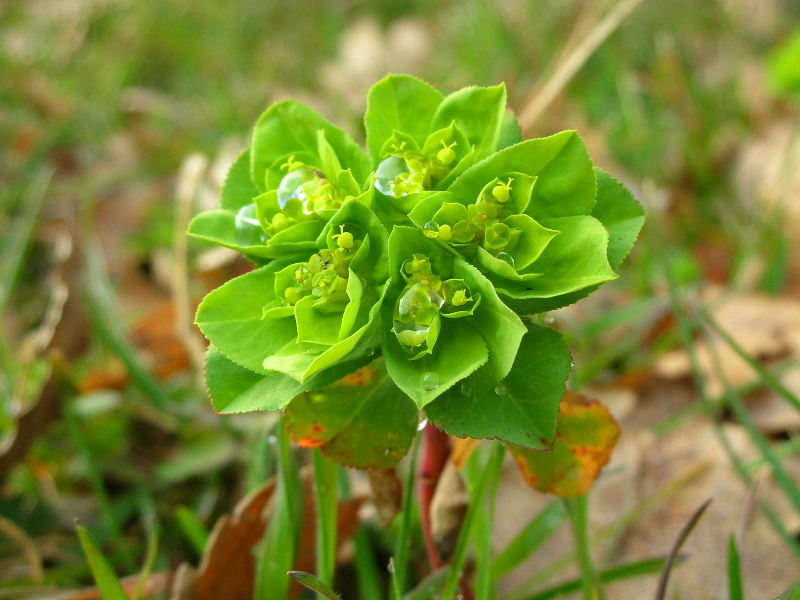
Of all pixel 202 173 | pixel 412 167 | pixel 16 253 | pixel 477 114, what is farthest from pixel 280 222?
pixel 16 253

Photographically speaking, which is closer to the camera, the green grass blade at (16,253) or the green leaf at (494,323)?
the green leaf at (494,323)

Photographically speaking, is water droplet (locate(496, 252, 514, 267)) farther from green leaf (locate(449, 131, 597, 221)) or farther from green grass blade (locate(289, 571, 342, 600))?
green grass blade (locate(289, 571, 342, 600))

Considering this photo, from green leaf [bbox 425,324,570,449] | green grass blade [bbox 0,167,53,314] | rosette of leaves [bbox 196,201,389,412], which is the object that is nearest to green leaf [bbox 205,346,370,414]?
rosette of leaves [bbox 196,201,389,412]

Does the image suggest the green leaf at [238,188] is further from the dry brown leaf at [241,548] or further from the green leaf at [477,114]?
the dry brown leaf at [241,548]

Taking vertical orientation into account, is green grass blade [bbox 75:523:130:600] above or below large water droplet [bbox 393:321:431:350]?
below

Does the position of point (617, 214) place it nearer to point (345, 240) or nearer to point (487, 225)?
point (487, 225)

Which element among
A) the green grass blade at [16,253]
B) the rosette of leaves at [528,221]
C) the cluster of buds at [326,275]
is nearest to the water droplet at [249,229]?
the cluster of buds at [326,275]
